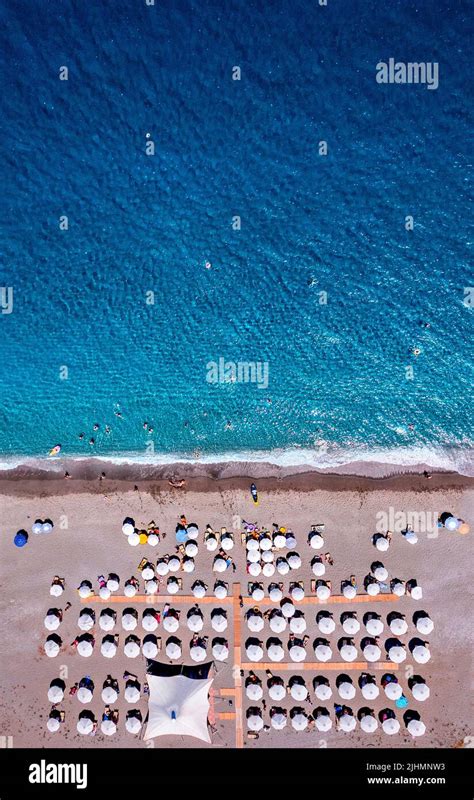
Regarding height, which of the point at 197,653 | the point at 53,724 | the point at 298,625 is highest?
the point at 298,625

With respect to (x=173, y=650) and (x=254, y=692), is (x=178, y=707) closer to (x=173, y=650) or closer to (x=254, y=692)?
(x=173, y=650)

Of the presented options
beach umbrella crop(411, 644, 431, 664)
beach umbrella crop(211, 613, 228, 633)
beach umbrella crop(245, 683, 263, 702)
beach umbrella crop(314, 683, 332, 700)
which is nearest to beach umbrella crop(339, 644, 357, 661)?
beach umbrella crop(314, 683, 332, 700)

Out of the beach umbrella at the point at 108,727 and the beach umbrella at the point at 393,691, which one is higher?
the beach umbrella at the point at 393,691

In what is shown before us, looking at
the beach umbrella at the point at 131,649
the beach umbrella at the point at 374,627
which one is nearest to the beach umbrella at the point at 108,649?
the beach umbrella at the point at 131,649

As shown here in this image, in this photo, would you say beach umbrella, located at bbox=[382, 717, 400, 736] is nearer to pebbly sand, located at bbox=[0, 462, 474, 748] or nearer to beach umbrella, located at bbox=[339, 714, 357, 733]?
pebbly sand, located at bbox=[0, 462, 474, 748]

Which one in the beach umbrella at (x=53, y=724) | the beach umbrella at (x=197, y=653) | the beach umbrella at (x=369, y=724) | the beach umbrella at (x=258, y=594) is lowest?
the beach umbrella at (x=53, y=724)

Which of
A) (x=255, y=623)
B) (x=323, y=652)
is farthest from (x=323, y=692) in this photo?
(x=255, y=623)

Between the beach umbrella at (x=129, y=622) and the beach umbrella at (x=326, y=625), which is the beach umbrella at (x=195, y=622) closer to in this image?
the beach umbrella at (x=129, y=622)
